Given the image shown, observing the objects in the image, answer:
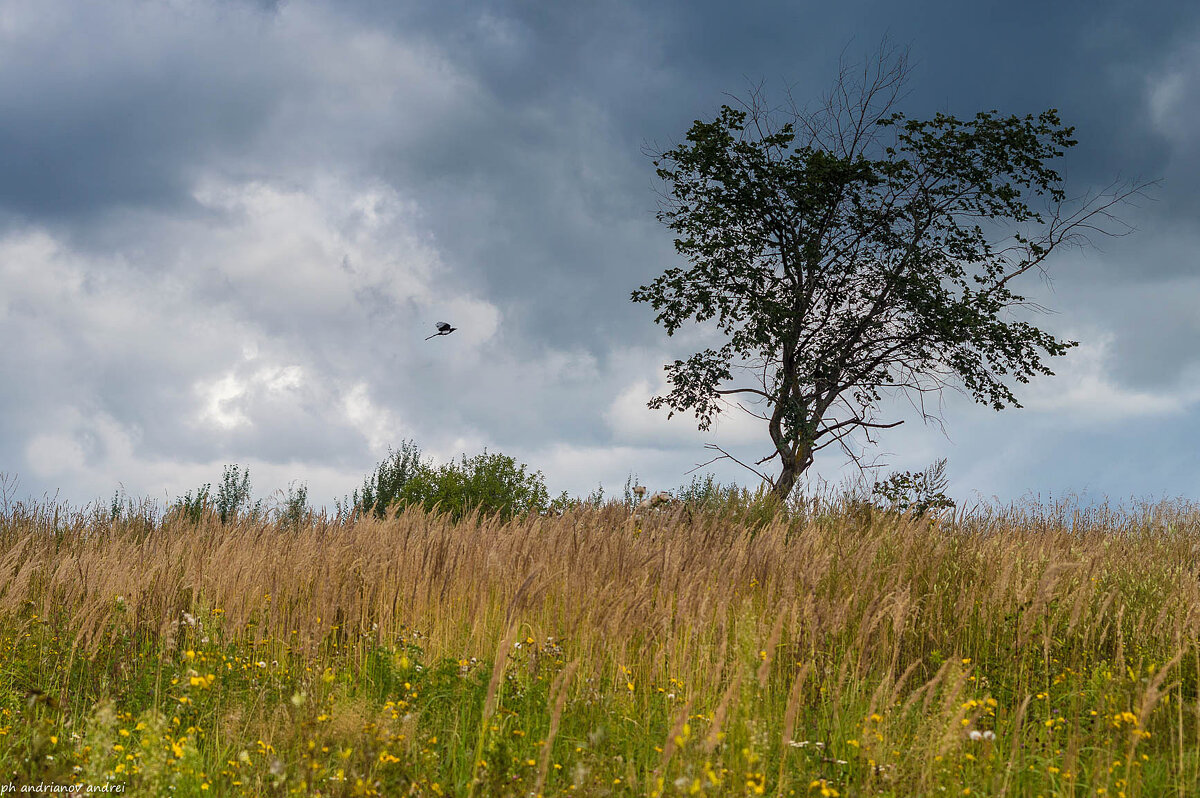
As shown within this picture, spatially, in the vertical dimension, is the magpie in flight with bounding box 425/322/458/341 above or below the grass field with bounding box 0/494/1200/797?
above

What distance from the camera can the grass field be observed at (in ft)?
10.7

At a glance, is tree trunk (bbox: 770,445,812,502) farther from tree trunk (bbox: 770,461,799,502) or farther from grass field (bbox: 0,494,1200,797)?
grass field (bbox: 0,494,1200,797)

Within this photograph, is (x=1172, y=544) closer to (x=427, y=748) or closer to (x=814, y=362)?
(x=814, y=362)

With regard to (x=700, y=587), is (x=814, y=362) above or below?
above

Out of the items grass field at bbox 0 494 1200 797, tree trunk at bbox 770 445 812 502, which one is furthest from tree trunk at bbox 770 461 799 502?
grass field at bbox 0 494 1200 797

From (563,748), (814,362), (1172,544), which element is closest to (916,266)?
(814,362)

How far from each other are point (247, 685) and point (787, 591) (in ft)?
10.5

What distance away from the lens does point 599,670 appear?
456cm

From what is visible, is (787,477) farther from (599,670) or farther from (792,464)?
(599,670)

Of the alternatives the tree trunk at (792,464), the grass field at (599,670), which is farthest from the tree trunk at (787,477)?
the grass field at (599,670)

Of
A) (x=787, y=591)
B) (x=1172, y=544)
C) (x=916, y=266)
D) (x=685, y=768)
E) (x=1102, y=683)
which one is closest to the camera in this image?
(x=685, y=768)

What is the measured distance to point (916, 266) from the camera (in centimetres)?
1612

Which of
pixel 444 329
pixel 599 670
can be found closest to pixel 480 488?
pixel 444 329

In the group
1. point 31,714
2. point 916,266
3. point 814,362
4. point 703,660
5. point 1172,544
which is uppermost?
point 916,266
